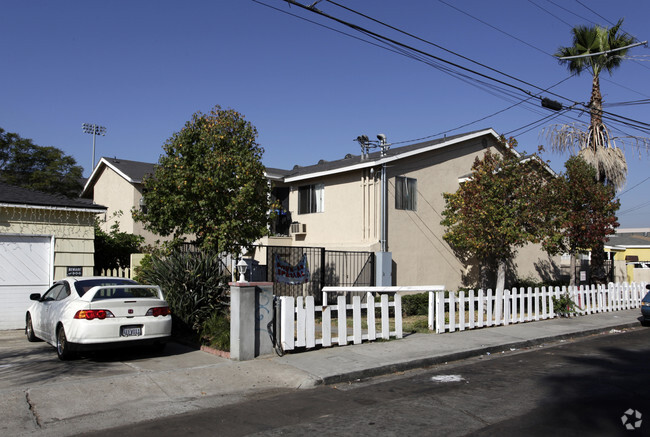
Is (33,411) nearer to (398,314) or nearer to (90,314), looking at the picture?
(90,314)

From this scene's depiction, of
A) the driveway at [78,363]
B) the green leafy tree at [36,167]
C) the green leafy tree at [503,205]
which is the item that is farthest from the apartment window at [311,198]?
the green leafy tree at [36,167]

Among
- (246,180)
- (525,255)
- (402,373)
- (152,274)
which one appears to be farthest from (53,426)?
(525,255)

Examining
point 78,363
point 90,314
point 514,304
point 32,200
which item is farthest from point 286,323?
point 32,200

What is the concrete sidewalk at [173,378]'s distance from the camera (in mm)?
6305

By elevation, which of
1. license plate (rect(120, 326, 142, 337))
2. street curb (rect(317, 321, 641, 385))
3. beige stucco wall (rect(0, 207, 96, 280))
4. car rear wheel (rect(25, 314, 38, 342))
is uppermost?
beige stucco wall (rect(0, 207, 96, 280))

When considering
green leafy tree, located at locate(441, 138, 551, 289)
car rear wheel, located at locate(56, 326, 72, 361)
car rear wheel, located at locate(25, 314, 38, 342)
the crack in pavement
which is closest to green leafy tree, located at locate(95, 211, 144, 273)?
car rear wheel, located at locate(25, 314, 38, 342)

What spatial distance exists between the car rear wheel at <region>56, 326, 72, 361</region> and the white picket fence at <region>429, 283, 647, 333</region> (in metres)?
7.86

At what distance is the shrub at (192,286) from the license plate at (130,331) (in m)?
1.95

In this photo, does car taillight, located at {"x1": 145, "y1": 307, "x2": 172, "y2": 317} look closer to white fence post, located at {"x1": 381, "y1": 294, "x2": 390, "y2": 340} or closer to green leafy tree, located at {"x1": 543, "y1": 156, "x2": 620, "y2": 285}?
white fence post, located at {"x1": 381, "y1": 294, "x2": 390, "y2": 340}

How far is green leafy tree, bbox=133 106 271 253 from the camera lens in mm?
12633

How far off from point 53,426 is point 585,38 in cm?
2214

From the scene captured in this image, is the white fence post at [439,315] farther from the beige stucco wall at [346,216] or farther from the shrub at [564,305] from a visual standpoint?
the beige stucco wall at [346,216]

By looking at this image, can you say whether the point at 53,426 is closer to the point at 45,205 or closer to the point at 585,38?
the point at 45,205

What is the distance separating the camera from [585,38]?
2067 cm
